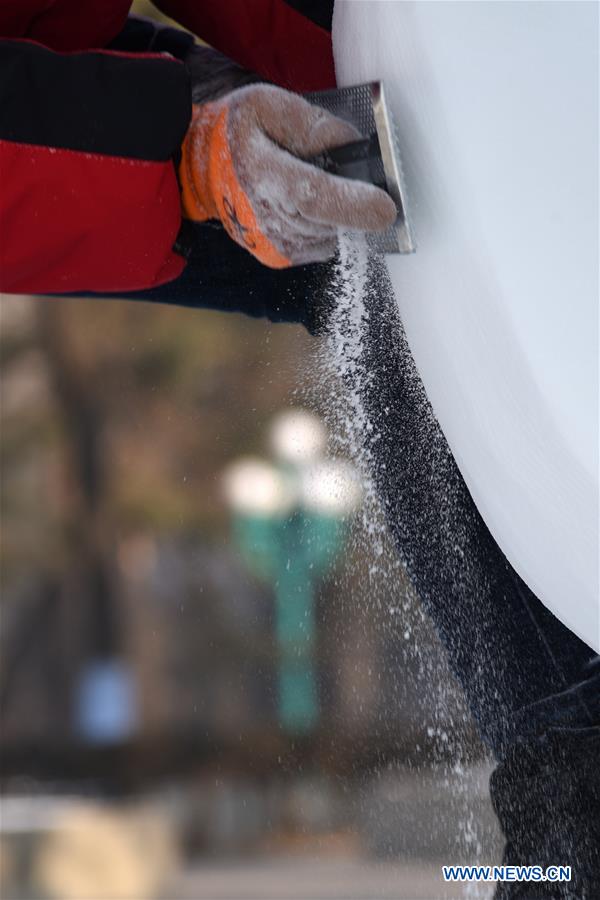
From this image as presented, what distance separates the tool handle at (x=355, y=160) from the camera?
0.59 metres

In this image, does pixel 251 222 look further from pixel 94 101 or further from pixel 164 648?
pixel 164 648

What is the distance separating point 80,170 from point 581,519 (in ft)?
1.28

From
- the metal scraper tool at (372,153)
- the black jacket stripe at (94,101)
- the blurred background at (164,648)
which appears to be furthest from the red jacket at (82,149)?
the blurred background at (164,648)

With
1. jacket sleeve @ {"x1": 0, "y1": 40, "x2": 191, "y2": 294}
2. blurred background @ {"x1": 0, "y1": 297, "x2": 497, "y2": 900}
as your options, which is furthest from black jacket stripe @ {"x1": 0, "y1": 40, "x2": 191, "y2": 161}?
blurred background @ {"x1": 0, "y1": 297, "x2": 497, "y2": 900}

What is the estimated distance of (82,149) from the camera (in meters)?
0.56

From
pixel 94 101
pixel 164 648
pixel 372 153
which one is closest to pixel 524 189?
pixel 372 153

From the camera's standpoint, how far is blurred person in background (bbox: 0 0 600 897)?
0.56 meters

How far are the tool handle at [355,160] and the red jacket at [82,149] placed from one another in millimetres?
96

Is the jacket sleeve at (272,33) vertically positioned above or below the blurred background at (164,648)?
above

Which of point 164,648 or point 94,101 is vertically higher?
point 94,101

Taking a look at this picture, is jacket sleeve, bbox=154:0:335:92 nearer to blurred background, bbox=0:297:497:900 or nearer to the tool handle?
the tool handle

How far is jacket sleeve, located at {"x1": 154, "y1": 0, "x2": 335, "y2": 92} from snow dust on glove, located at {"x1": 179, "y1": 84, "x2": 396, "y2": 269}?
0.53 feet

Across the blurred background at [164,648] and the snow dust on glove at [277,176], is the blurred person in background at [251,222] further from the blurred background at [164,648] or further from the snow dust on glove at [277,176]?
the blurred background at [164,648]

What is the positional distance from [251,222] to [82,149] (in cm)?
11
